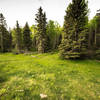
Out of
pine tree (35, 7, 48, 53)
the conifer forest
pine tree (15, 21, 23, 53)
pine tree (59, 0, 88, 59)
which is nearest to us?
the conifer forest

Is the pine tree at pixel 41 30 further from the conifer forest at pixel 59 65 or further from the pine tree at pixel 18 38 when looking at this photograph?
the pine tree at pixel 18 38

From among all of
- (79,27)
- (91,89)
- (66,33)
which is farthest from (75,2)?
(91,89)

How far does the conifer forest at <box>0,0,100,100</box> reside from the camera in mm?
3822

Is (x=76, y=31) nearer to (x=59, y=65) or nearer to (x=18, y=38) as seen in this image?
(x=59, y=65)

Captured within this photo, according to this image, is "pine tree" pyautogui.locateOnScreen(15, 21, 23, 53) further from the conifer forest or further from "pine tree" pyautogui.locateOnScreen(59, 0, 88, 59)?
"pine tree" pyautogui.locateOnScreen(59, 0, 88, 59)

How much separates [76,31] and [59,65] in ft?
22.2

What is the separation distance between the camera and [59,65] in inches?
346

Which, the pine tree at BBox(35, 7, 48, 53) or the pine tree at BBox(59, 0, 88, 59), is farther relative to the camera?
the pine tree at BBox(35, 7, 48, 53)

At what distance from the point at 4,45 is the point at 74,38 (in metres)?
25.0

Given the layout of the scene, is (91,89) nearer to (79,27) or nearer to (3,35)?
(79,27)

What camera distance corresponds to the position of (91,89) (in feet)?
13.7

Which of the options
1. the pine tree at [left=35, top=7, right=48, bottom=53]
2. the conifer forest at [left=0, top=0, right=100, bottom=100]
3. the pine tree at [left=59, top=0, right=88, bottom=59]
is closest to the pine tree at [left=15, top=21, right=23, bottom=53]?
the conifer forest at [left=0, top=0, right=100, bottom=100]

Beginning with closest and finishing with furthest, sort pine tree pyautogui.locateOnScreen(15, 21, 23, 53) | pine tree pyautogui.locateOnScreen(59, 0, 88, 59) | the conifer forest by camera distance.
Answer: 1. the conifer forest
2. pine tree pyautogui.locateOnScreen(59, 0, 88, 59)
3. pine tree pyautogui.locateOnScreen(15, 21, 23, 53)

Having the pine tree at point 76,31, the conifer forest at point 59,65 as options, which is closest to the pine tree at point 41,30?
the conifer forest at point 59,65
